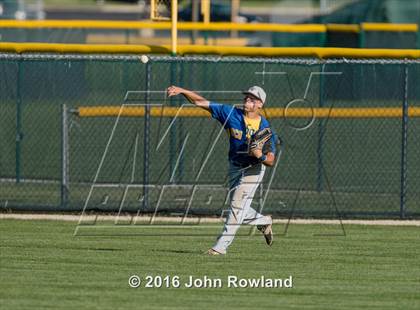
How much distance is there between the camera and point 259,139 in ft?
40.5

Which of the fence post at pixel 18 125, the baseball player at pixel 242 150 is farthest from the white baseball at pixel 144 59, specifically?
the baseball player at pixel 242 150

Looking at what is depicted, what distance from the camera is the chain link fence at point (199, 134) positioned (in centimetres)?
1623

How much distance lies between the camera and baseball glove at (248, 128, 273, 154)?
1231 centimetres

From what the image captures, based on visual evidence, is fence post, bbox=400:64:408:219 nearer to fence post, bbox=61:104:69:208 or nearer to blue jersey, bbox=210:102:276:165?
blue jersey, bbox=210:102:276:165

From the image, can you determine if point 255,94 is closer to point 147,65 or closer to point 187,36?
point 147,65

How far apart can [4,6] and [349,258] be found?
63.3 ft

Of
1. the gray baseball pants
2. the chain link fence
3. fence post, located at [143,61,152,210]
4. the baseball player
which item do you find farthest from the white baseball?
the gray baseball pants

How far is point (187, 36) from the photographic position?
25656 mm

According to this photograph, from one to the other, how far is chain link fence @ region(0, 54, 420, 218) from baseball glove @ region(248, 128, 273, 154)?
11.5 feet

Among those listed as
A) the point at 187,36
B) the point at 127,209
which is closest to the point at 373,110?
the point at 127,209

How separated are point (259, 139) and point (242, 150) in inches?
9.8

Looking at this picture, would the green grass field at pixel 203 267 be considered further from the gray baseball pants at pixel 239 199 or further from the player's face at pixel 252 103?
the player's face at pixel 252 103

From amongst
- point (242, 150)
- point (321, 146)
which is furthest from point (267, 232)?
point (321, 146)

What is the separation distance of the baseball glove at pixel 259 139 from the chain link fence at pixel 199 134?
3.52m
